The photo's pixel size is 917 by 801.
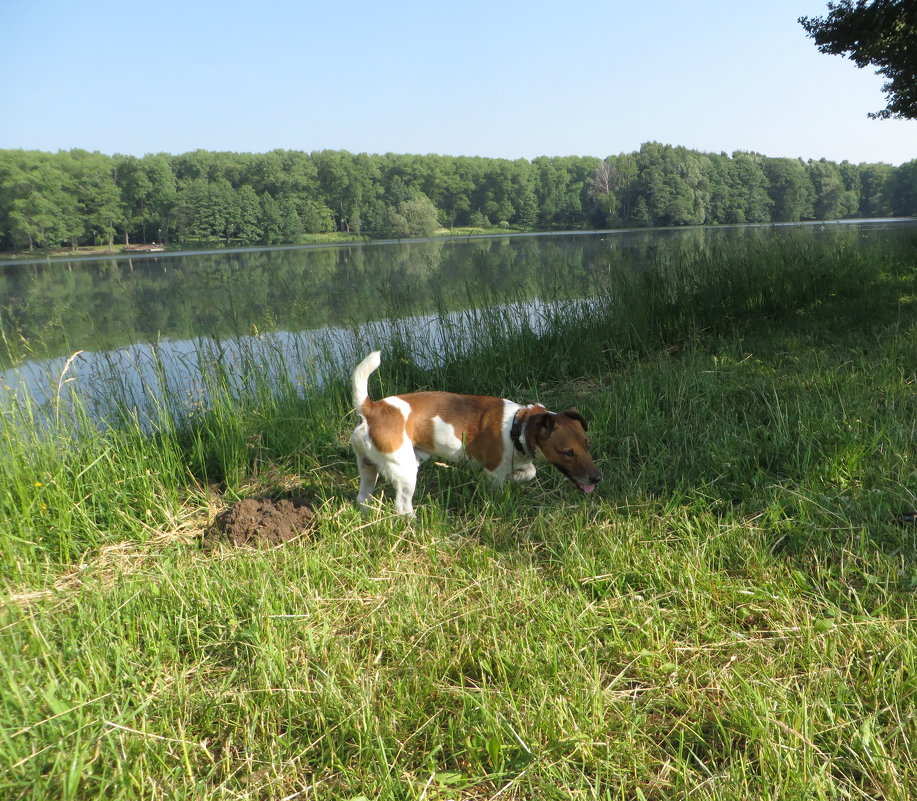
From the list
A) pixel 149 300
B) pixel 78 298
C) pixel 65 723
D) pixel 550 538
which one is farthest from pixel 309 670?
pixel 78 298

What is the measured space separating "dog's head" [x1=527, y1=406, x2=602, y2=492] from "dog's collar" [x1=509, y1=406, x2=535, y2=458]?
0.05 metres

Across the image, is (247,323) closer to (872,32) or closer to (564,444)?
(564,444)

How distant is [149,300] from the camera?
37.3 feet

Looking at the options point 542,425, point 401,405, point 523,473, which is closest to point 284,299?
point 401,405

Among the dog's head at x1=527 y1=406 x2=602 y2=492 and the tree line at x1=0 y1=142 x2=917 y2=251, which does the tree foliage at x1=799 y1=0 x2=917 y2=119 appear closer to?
the dog's head at x1=527 y1=406 x2=602 y2=492

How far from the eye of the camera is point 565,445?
3.59m

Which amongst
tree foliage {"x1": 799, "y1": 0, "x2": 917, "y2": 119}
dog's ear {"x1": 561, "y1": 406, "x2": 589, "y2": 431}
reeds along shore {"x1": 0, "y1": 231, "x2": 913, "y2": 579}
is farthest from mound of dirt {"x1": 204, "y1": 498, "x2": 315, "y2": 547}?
tree foliage {"x1": 799, "y1": 0, "x2": 917, "y2": 119}

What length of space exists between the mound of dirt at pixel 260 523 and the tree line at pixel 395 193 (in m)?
26.0

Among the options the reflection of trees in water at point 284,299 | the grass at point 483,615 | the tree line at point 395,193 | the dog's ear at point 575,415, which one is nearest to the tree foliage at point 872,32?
the reflection of trees in water at point 284,299

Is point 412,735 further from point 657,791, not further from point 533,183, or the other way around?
point 533,183

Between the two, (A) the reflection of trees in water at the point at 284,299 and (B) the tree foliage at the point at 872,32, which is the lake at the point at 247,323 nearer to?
(A) the reflection of trees in water at the point at 284,299

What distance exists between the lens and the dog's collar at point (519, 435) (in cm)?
377

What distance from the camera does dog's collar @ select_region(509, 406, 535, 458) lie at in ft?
12.4

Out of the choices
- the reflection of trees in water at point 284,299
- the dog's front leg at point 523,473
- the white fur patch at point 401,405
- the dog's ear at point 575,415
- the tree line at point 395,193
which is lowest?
the dog's front leg at point 523,473
